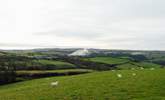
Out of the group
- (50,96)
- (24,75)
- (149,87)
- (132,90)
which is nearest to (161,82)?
(149,87)

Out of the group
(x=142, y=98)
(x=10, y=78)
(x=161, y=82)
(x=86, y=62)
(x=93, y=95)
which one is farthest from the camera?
(x=86, y=62)

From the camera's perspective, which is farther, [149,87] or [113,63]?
[113,63]

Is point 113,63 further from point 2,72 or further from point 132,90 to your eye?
point 132,90

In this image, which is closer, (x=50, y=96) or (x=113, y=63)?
(x=50, y=96)

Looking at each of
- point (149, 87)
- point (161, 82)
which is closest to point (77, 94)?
point (149, 87)

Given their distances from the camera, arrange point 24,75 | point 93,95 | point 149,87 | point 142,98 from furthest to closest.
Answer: point 24,75
point 149,87
point 93,95
point 142,98

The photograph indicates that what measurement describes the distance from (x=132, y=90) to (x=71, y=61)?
451 ft

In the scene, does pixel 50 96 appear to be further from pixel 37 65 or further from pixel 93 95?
pixel 37 65

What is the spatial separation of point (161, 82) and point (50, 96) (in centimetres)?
1376

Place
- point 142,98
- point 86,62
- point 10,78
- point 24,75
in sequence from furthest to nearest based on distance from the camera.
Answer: point 86,62 < point 24,75 < point 10,78 < point 142,98

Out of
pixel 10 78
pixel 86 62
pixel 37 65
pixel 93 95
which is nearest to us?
pixel 93 95

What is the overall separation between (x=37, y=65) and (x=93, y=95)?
108113mm

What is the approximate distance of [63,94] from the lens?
34.4 metres

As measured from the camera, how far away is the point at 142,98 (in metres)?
29.0
